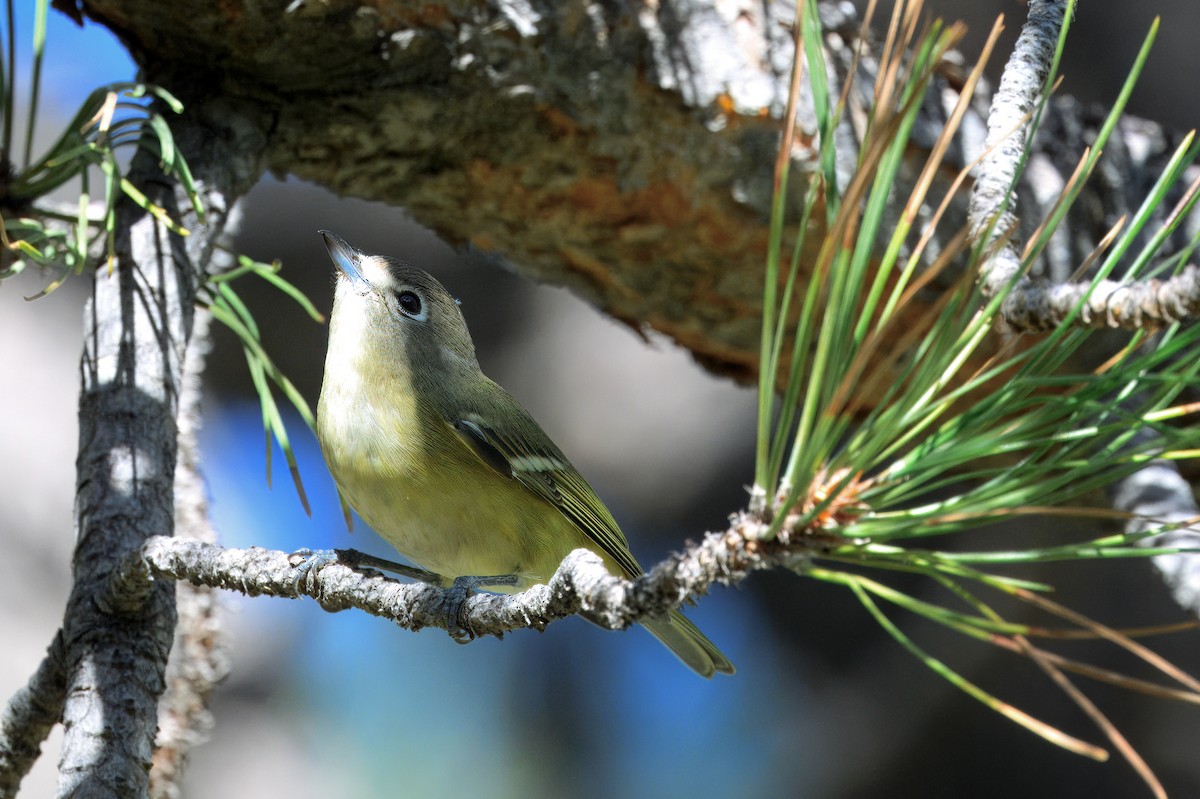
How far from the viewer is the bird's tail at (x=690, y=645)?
2.71 meters

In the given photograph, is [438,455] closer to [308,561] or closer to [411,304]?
[411,304]

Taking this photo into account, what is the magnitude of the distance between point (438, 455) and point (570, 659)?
126 inches

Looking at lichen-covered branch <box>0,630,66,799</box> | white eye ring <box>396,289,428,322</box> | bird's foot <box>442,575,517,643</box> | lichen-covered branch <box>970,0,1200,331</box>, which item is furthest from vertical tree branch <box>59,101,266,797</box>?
lichen-covered branch <box>970,0,1200,331</box>

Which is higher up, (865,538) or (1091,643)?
(1091,643)

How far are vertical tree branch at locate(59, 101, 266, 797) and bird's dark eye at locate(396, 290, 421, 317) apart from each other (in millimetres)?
468

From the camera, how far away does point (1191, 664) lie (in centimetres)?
398

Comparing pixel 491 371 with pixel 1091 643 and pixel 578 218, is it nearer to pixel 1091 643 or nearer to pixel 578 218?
pixel 578 218

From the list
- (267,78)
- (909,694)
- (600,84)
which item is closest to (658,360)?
(909,694)

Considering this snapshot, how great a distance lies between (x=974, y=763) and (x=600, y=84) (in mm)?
3339

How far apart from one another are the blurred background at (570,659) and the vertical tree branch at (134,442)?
7.32ft

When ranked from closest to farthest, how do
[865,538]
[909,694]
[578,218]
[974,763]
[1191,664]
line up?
[865,538] < [578,218] < [1191,664] < [974,763] < [909,694]

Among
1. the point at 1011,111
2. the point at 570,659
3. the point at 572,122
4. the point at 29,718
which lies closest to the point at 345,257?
the point at 572,122

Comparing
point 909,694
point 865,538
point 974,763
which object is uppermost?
point 909,694

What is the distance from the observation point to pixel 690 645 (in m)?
2.84
